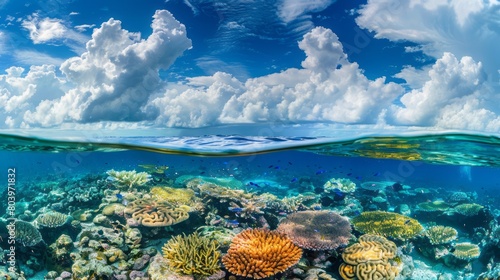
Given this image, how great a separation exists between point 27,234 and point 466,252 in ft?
43.5

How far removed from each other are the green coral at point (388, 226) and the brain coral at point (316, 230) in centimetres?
138

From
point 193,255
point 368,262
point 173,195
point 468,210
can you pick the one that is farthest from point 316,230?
point 468,210

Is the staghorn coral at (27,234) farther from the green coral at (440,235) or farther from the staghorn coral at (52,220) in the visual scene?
the green coral at (440,235)

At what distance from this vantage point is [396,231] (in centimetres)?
928

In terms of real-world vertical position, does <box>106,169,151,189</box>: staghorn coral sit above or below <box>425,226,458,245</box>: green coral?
above

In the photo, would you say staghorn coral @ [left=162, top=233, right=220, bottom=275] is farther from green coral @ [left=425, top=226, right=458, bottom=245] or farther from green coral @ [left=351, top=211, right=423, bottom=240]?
green coral @ [left=425, top=226, right=458, bottom=245]

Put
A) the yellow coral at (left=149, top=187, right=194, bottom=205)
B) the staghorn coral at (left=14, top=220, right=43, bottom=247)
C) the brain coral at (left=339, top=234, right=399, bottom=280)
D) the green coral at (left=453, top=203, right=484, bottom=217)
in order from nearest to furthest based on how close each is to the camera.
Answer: the brain coral at (left=339, top=234, right=399, bottom=280) < the staghorn coral at (left=14, top=220, right=43, bottom=247) < the yellow coral at (left=149, top=187, right=194, bottom=205) < the green coral at (left=453, top=203, right=484, bottom=217)

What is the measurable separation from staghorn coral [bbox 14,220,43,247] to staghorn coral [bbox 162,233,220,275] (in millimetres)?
4023

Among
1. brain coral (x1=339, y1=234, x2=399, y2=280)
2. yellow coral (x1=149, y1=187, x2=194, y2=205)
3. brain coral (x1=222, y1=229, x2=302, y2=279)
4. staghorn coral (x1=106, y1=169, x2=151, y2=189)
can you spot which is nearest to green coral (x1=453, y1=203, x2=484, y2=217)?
brain coral (x1=339, y1=234, x2=399, y2=280)

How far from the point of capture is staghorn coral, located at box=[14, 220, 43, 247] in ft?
27.3

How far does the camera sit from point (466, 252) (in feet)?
30.6

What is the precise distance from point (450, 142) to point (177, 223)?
514 inches

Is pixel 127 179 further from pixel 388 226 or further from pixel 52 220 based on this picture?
pixel 388 226

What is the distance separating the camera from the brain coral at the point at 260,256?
21.4ft
